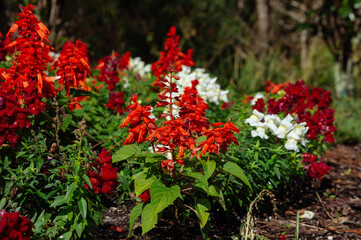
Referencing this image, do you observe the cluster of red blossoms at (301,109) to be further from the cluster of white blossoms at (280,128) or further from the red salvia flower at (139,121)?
the red salvia flower at (139,121)

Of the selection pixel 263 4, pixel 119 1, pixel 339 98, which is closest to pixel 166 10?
pixel 119 1

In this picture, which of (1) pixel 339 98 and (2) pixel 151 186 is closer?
(2) pixel 151 186

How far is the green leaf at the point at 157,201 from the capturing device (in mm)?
1935

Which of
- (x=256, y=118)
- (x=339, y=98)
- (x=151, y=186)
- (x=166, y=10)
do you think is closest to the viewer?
(x=151, y=186)

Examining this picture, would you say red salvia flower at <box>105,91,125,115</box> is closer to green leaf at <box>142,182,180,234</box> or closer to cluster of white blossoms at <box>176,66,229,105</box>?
cluster of white blossoms at <box>176,66,229,105</box>

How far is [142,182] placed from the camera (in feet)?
7.10

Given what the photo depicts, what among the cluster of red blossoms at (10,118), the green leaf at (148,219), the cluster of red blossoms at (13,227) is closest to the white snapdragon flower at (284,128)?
the green leaf at (148,219)

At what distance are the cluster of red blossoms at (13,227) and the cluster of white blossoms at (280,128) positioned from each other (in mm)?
1791

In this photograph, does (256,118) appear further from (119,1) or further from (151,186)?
(119,1)

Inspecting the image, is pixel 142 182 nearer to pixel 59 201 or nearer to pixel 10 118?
pixel 59 201

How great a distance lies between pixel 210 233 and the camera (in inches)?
106

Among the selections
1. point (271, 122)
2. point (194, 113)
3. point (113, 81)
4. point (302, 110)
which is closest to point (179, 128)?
point (194, 113)

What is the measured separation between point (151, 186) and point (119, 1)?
11.6m

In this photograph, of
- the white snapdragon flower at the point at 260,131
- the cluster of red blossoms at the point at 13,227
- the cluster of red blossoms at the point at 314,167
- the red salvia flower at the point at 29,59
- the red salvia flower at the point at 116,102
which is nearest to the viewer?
the cluster of red blossoms at the point at 13,227
